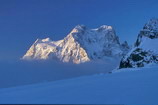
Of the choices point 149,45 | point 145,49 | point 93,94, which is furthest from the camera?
point 149,45

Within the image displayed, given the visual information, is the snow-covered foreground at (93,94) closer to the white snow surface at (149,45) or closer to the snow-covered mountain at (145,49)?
the snow-covered mountain at (145,49)

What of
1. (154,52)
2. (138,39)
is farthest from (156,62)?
(138,39)

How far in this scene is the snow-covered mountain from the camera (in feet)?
378

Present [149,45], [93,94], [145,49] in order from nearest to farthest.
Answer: [93,94] → [145,49] → [149,45]

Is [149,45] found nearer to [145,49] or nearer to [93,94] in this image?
[145,49]

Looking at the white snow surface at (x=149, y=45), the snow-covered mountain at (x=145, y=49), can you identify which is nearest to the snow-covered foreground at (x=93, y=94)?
the snow-covered mountain at (x=145, y=49)

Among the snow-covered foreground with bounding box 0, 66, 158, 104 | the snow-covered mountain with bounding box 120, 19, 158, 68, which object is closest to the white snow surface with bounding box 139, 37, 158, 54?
the snow-covered mountain with bounding box 120, 19, 158, 68

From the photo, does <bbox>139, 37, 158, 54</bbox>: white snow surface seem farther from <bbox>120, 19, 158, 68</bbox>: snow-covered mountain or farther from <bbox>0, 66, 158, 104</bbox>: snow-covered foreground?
<bbox>0, 66, 158, 104</bbox>: snow-covered foreground

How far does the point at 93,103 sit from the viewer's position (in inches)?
486

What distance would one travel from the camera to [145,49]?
121375 millimetres

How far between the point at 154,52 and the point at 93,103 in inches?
4310

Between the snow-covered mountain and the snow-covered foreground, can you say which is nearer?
the snow-covered foreground

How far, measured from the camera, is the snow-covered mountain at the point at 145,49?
11531 centimetres

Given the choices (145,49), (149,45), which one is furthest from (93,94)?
(149,45)
